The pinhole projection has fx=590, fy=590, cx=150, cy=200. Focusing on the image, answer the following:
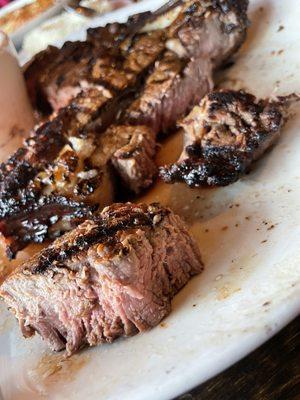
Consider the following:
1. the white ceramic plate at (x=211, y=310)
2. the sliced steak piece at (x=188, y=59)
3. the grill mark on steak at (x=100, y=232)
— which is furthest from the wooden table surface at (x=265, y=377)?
the sliced steak piece at (x=188, y=59)

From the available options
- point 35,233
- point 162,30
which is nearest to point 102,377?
point 35,233

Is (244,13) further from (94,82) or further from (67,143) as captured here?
(67,143)

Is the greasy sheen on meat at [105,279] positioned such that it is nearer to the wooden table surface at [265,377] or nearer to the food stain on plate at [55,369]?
the food stain on plate at [55,369]

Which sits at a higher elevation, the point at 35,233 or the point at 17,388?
the point at 35,233

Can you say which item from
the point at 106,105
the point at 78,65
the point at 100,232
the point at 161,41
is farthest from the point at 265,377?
the point at 78,65

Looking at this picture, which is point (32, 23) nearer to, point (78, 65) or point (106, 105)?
point (78, 65)

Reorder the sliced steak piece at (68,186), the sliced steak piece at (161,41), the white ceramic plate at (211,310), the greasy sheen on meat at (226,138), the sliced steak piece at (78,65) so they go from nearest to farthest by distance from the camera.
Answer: the white ceramic plate at (211,310) → the greasy sheen on meat at (226,138) → the sliced steak piece at (68,186) → the sliced steak piece at (161,41) → the sliced steak piece at (78,65)
